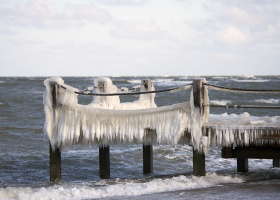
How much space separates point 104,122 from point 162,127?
1076mm

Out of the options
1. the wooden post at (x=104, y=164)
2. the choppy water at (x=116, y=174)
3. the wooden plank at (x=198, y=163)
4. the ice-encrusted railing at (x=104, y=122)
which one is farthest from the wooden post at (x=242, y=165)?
the wooden post at (x=104, y=164)

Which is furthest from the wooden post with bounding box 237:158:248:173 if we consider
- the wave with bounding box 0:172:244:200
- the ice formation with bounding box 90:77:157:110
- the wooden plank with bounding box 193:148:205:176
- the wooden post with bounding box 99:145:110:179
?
the wooden post with bounding box 99:145:110:179

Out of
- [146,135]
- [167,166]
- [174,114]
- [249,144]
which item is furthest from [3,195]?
[167,166]

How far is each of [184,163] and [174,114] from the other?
470 cm

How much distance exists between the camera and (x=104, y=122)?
254 inches

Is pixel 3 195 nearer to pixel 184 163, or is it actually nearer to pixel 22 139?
pixel 184 163

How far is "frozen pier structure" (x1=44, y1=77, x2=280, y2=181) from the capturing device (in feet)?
19.3

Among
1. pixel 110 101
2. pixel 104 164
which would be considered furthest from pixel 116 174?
pixel 110 101

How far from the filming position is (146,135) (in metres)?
6.34

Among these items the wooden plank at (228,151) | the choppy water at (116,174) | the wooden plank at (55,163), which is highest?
the wooden plank at (228,151)

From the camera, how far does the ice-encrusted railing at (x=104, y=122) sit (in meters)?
6.10

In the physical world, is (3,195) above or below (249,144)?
below

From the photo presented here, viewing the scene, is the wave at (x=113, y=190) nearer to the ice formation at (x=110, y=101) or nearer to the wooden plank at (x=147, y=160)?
the ice formation at (x=110, y=101)

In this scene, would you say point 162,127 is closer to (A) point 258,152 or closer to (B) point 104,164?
(A) point 258,152
